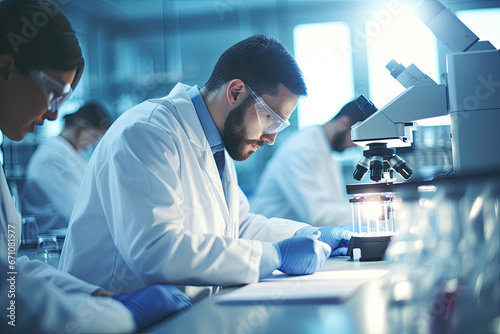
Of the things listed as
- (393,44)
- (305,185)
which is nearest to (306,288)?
(305,185)

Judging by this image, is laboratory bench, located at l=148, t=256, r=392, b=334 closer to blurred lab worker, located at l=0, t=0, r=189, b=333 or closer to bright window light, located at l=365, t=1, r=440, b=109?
blurred lab worker, located at l=0, t=0, r=189, b=333

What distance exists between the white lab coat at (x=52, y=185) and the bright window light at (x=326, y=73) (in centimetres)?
244

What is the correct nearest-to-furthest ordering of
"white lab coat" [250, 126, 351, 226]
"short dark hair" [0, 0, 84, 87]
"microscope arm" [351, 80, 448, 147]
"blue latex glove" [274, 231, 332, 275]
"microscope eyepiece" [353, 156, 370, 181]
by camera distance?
"short dark hair" [0, 0, 84, 87], "blue latex glove" [274, 231, 332, 275], "microscope arm" [351, 80, 448, 147], "microscope eyepiece" [353, 156, 370, 181], "white lab coat" [250, 126, 351, 226]

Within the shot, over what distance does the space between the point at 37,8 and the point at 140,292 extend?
2.67ft

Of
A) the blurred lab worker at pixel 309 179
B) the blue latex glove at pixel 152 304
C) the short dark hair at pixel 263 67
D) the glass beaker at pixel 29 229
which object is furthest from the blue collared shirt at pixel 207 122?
the glass beaker at pixel 29 229

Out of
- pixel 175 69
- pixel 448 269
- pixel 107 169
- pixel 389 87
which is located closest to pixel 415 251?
pixel 448 269

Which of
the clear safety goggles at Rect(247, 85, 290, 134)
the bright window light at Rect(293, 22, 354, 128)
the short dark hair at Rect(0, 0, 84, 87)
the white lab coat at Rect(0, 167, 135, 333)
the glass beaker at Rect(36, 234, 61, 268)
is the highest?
the bright window light at Rect(293, 22, 354, 128)

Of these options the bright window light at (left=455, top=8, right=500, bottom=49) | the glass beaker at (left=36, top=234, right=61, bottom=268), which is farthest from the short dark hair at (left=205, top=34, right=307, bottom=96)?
the bright window light at (left=455, top=8, right=500, bottom=49)

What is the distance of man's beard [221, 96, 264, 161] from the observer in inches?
74.3

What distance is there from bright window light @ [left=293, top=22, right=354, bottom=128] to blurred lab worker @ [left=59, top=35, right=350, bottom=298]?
10.1 feet

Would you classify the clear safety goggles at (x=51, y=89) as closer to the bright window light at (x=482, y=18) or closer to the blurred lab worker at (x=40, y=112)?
the blurred lab worker at (x=40, y=112)

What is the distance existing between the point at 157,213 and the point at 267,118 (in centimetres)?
69

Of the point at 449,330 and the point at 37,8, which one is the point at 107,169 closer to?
the point at 37,8

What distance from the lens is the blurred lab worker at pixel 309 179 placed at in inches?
131
